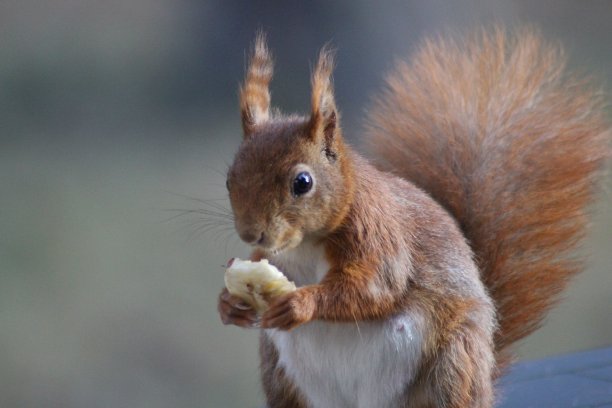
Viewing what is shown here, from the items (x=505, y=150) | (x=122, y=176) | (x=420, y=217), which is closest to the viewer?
(x=420, y=217)

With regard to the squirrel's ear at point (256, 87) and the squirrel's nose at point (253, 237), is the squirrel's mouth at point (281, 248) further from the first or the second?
the squirrel's ear at point (256, 87)

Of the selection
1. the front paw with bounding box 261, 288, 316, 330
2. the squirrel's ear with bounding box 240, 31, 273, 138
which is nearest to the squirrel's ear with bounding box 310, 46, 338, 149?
the squirrel's ear with bounding box 240, 31, 273, 138

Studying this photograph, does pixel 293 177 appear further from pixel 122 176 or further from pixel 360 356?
pixel 122 176

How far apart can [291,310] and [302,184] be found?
0.17 m

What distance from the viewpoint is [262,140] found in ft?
4.74

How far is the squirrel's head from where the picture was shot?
4.51 feet

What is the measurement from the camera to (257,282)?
1.42 meters

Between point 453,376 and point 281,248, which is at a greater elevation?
point 281,248

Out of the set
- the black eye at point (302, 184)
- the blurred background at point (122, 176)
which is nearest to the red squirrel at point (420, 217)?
the black eye at point (302, 184)

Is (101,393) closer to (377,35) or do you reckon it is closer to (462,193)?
(377,35)

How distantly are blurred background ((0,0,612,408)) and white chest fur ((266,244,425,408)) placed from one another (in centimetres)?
151

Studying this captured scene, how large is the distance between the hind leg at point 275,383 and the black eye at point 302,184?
33 centimetres

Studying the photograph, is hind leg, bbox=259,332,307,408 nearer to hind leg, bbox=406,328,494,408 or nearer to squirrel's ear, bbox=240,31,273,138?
hind leg, bbox=406,328,494,408

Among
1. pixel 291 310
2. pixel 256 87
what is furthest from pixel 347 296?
pixel 256 87
